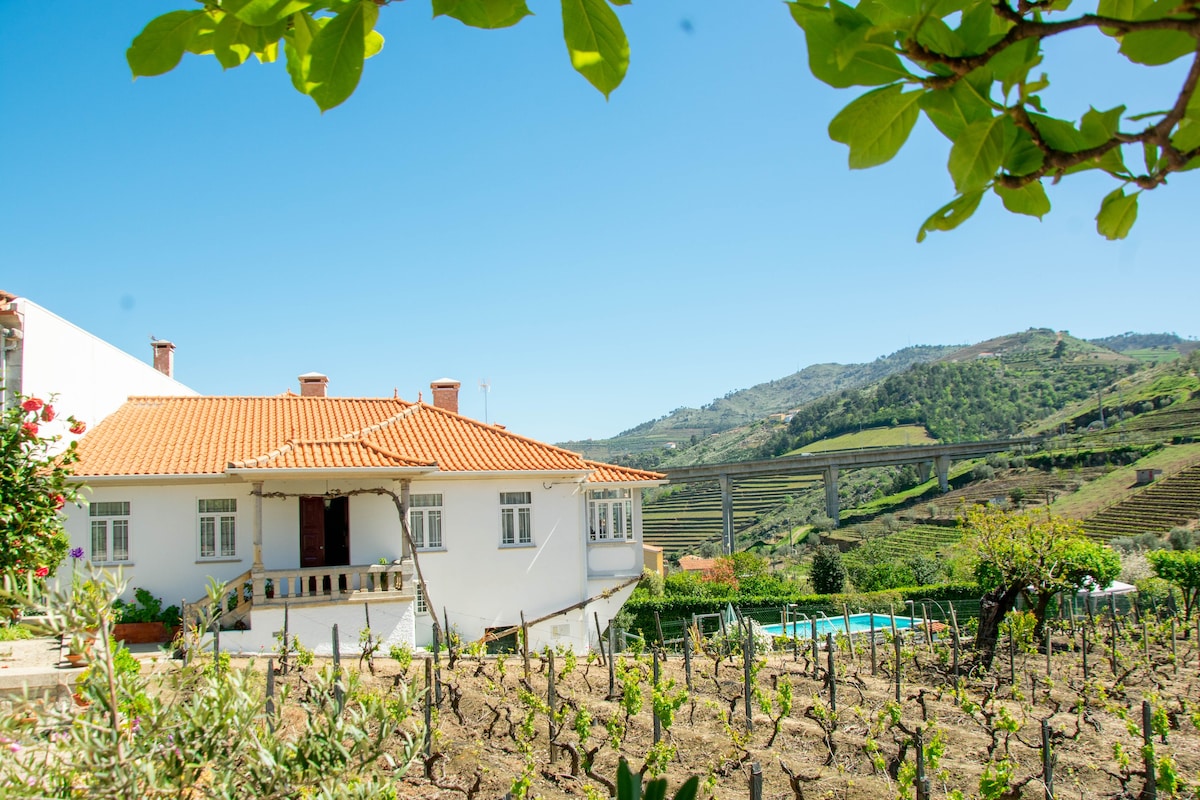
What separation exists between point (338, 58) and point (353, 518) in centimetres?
1749

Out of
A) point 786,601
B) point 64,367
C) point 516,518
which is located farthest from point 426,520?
point 786,601

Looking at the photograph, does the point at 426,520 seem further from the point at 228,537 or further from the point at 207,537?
the point at 207,537

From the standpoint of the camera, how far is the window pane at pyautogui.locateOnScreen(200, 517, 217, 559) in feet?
54.6

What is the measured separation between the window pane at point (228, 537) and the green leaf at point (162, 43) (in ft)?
57.1

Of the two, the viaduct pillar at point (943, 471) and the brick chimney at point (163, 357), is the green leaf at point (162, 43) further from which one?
the viaduct pillar at point (943, 471)

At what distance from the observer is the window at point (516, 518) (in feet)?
61.7

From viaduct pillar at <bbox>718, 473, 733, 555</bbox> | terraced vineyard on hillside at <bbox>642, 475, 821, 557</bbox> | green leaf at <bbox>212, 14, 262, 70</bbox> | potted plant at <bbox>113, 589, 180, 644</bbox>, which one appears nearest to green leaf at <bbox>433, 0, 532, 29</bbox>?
green leaf at <bbox>212, 14, 262, 70</bbox>

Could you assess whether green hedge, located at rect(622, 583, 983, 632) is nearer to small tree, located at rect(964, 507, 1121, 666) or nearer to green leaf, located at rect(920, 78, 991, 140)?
small tree, located at rect(964, 507, 1121, 666)

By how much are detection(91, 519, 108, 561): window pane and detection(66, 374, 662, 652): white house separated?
37mm

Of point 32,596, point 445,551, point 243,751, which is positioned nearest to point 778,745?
point 243,751

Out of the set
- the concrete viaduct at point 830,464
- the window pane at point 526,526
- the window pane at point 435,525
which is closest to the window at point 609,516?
the window pane at point 526,526

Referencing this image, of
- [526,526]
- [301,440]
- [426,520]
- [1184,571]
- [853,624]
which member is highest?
[301,440]

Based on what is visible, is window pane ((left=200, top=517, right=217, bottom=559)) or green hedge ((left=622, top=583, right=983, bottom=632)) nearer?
window pane ((left=200, top=517, right=217, bottom=559))

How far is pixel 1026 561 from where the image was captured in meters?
13.4
